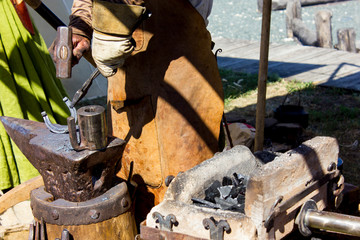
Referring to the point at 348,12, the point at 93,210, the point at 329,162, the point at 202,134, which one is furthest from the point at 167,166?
the point at 348,12

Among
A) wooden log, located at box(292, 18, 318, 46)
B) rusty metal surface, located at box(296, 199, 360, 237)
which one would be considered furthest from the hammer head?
wooden log, located at box(292, 18, 318, 46)

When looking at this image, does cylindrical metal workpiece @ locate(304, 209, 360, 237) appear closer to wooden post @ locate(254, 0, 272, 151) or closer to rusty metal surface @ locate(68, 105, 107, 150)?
rusty metal surface @ locate(68, 105, 107, 150)

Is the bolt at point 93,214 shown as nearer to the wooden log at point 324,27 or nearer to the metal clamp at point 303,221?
the metal clamp at point 303,221

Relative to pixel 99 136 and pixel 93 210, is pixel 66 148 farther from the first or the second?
pixel 93 210

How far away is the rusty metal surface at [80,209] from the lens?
2.15 m

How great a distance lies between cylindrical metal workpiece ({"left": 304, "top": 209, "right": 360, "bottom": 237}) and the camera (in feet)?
6.22

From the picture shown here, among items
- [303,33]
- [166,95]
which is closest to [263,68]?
[166,95]

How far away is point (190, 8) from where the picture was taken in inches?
99.7

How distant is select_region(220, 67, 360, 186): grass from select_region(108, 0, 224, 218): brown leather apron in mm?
1773

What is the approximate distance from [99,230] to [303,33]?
8077 mm

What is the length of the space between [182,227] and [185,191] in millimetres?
214

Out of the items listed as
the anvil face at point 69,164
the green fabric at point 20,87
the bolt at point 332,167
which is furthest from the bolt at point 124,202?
the green fabric at point 20,87

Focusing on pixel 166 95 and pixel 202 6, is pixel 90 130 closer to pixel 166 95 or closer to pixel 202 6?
pixel 166 95

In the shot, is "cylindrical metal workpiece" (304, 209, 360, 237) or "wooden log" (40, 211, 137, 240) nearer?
"cylindrical metal workpiece" (304, 209, 360, 237)
